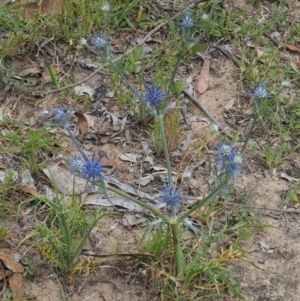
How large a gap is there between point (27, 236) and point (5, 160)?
0.58m

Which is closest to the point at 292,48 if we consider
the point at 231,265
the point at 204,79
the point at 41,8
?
the point at 204,79

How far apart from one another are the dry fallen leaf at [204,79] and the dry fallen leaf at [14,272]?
66.5 inches

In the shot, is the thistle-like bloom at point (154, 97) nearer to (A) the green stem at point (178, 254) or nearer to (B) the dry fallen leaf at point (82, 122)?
(A) the green stem at point (178, 254)

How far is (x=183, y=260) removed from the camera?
10.3ft

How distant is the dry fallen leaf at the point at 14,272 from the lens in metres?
3.07

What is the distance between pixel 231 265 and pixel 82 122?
125cm

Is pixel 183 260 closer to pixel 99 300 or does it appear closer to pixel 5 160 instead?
pixel 99 300

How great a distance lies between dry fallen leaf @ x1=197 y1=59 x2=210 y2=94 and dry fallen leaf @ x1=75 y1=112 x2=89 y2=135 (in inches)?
30.8

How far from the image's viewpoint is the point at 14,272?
3123 millimetres

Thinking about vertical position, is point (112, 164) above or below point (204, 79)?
below

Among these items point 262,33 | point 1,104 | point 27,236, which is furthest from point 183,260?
point 262,33

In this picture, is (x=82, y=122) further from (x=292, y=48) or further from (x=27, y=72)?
(x=292, y=48)

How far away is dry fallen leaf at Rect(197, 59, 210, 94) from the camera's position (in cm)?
423

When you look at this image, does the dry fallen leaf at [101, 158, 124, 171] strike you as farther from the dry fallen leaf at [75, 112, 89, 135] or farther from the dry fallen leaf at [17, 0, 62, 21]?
the dry fallen leaf at [17, 0, 62, 21]
